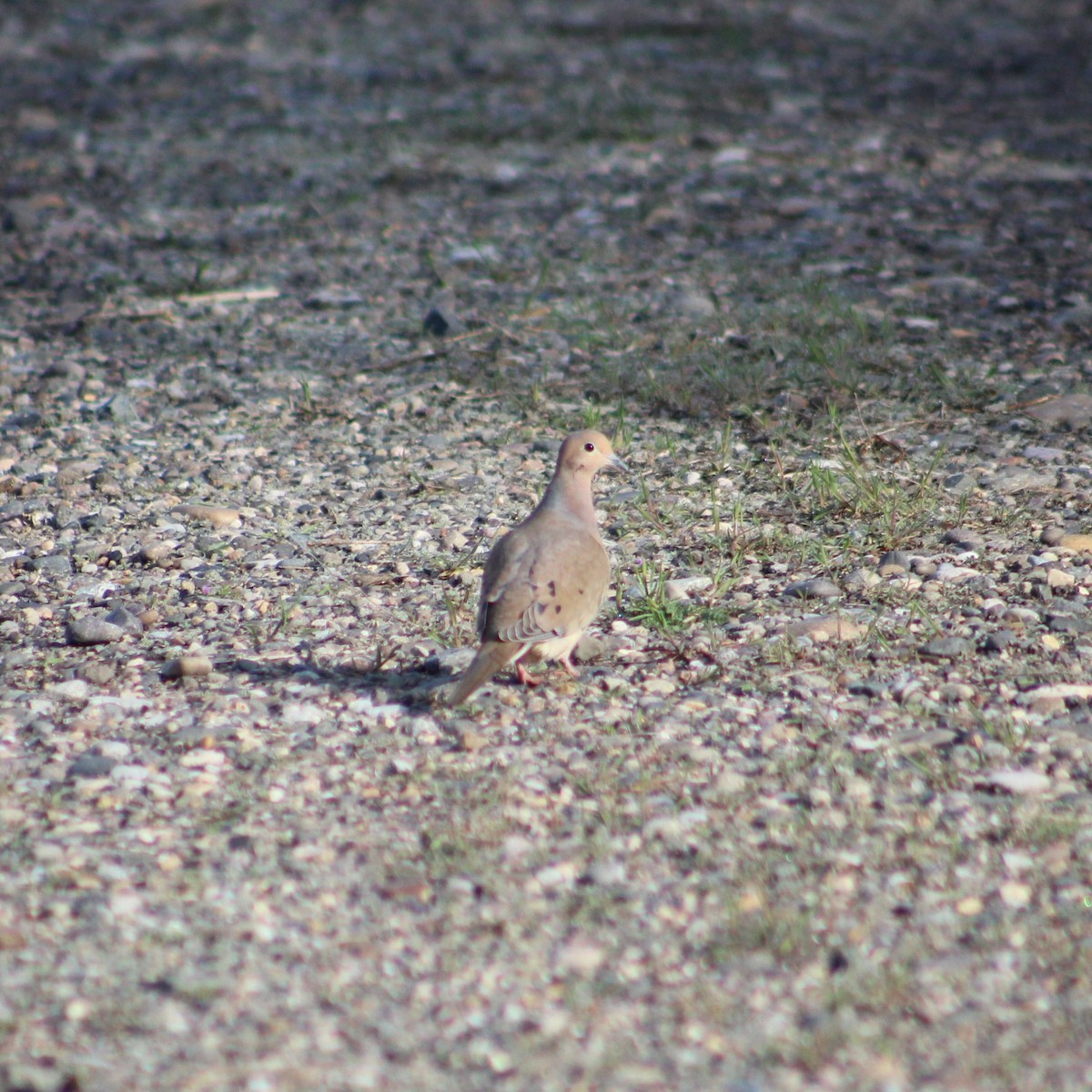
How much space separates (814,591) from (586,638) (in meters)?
0.82

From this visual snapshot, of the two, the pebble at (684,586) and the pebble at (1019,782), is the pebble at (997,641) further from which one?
the pebble at (684,586)

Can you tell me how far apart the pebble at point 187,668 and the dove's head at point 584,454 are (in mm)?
1305

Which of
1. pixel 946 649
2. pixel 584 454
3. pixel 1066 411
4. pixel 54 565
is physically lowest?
pixel 54 565

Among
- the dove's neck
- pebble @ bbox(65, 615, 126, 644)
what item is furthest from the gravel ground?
the dove's neck

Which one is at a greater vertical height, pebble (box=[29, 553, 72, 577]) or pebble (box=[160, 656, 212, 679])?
pebble (box=[160, 656, 212, 679])

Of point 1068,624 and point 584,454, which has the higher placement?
point 584,454

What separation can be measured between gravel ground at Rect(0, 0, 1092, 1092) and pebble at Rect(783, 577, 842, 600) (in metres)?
0.01

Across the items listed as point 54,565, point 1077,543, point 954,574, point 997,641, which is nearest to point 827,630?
point 997,641

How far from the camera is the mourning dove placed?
13.5 ft

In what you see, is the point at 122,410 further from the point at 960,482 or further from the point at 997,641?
the point at 997,641

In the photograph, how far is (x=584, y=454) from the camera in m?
4.86

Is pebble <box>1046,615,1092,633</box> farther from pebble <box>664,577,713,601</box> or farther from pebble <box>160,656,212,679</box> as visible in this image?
pebble <box>160,656,212,679</box>

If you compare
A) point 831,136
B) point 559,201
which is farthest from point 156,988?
point 831,136

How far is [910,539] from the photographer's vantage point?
5.23 meters
